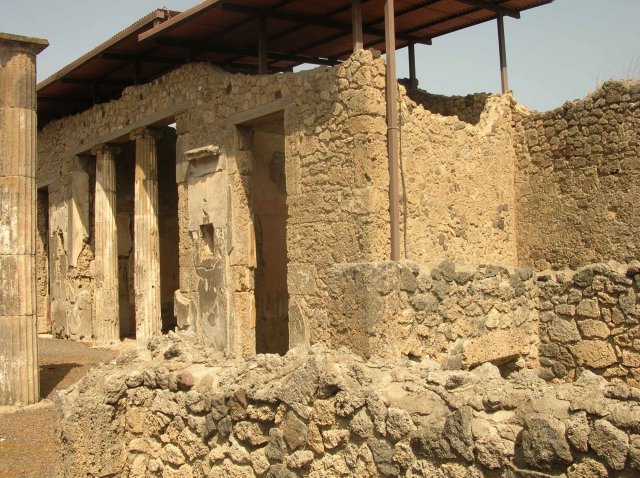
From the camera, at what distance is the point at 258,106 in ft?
30.5

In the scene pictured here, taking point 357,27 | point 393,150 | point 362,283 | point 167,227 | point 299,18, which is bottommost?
point 362,283

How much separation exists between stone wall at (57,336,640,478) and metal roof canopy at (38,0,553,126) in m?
5.42

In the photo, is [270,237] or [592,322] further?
[270,237]

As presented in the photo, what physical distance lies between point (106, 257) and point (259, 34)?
6.42 meters

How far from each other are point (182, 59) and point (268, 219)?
352 cm

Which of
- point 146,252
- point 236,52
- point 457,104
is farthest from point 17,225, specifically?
point 457,104

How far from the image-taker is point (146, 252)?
12.6 metres

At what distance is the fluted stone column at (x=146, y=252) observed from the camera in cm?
1257

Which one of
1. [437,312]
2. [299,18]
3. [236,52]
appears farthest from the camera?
[236,52]

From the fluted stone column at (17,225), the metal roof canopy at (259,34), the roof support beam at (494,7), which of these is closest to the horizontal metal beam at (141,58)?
the metal roof canopy at (259,34)

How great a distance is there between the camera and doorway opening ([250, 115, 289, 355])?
10.6 m

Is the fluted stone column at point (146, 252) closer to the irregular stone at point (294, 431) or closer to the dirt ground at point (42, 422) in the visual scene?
the dirt ground at point (42, 422)

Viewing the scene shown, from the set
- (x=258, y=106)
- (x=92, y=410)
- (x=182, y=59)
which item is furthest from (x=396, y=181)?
(x=182, y=59)

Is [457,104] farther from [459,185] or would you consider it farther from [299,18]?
[299,18]
